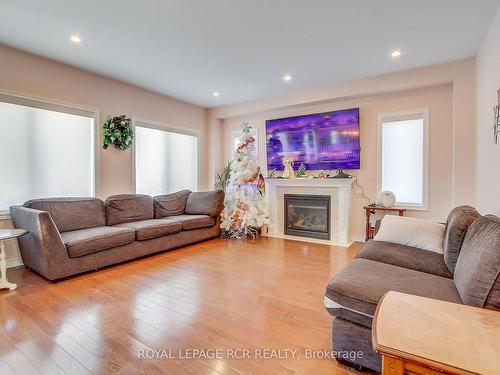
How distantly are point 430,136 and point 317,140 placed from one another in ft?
5.72

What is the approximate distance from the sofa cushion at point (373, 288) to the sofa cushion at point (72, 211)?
136 inches

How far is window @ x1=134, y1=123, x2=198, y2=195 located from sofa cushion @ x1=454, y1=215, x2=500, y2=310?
469 cm

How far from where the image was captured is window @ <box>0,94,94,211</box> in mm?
3334

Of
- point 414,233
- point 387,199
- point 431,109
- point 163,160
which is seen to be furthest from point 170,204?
point 431,109

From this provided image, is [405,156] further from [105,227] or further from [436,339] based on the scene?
[105,227]

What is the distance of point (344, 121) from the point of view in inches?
183

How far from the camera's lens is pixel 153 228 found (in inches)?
150

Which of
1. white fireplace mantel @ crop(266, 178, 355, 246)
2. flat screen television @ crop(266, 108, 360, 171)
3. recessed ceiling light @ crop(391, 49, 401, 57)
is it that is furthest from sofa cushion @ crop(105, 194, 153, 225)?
recessed ceiling light @ crop(391, 49, 401, 57)

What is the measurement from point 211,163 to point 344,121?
10.1ft

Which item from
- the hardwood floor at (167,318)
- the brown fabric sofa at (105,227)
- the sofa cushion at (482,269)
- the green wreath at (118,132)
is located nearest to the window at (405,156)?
the hardwood floor at (167,318)

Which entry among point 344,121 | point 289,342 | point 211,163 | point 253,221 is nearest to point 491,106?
point 344,121

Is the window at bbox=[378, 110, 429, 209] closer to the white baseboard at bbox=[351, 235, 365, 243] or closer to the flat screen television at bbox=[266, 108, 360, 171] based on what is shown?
the flat screen television at bbox=[266, 108, 360, 171]

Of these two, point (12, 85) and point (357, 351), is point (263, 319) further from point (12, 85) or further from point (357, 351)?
point (12, 85)

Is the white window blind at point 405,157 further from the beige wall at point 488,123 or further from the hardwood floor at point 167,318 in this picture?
the hardwood floor at point 167,318
